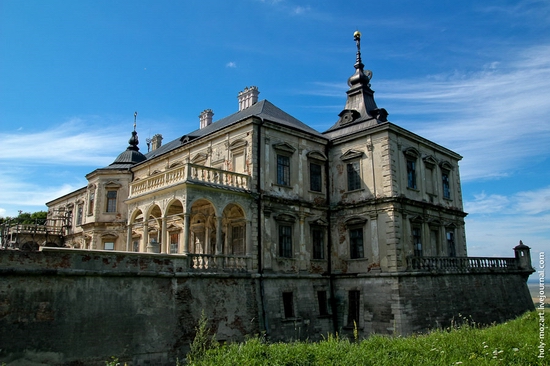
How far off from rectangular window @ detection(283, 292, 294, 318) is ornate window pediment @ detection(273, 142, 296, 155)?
22.5 ft

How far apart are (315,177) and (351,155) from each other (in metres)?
2.19

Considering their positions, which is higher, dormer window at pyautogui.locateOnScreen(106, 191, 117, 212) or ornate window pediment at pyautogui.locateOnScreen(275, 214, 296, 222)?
dormer window at pyautogui.locateOnScreen(106, 191, 117, 212)

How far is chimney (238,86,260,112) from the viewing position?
92.5 feet

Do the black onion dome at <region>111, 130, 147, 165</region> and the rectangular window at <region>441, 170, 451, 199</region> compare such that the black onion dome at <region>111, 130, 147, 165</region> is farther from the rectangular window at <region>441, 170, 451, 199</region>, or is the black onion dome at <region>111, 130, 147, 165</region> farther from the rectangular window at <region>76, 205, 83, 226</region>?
the rectangular window at <region>441, 170, 451, 199</region>

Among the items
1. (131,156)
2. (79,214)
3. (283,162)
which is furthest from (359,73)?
(79,214)

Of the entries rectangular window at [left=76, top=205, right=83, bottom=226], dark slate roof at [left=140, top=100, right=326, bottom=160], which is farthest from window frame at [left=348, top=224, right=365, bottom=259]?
rectangular window at [left=76, top=205, right=83, bottom=226]

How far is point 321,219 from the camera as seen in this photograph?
77.4 ft

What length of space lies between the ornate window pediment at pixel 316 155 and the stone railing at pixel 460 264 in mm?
6766

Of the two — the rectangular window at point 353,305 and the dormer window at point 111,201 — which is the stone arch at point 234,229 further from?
the dormer window at point 111,201

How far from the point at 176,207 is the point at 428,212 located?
13186mm

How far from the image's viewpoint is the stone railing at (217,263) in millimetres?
18297

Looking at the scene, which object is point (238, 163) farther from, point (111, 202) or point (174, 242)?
point (111, 202)

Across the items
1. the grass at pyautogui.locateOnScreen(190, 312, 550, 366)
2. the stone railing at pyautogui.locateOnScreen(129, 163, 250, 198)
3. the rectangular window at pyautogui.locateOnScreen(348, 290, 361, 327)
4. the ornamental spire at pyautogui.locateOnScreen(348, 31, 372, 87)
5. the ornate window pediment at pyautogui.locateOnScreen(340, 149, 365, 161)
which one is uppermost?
the ornamental spire at pyautogui.locateOnScreen(348, 31, 372, 87)

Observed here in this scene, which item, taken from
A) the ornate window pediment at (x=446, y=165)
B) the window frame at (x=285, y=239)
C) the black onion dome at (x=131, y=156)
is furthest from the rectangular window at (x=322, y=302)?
the black onion dome at (x=131, y=156)
